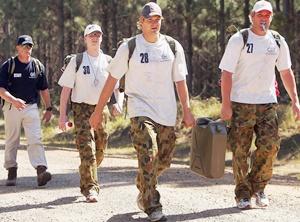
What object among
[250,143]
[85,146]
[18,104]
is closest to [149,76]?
[250,143]

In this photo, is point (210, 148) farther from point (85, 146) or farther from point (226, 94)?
point (85, 146)

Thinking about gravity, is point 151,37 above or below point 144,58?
above

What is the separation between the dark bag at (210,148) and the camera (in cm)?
644

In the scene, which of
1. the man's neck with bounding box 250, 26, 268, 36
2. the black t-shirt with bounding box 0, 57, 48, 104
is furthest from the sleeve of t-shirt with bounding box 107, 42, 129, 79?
the black t-shirt with bounding box 0, 57, 48, 104

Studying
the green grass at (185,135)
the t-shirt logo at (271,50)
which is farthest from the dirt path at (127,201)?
the green grass at (185,135)

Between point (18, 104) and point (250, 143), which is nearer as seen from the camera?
point (250, 143)

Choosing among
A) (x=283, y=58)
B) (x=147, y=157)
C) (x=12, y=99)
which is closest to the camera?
(x=147, y=157)

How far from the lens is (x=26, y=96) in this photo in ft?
28.5

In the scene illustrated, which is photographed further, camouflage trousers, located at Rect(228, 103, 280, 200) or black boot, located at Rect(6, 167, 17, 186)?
black boot, located at Rect(6, 167, 17, 186)

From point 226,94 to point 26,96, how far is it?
3210mm

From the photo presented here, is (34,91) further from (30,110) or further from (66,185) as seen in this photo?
(66,185)

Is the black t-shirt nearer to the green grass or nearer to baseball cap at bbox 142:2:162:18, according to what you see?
baseball cap at bbox 142:2:162:18

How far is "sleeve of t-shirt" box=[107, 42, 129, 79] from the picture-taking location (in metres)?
6.29

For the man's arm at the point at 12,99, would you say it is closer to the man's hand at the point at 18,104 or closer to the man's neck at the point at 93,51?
the man's hand at the point at 18,104
